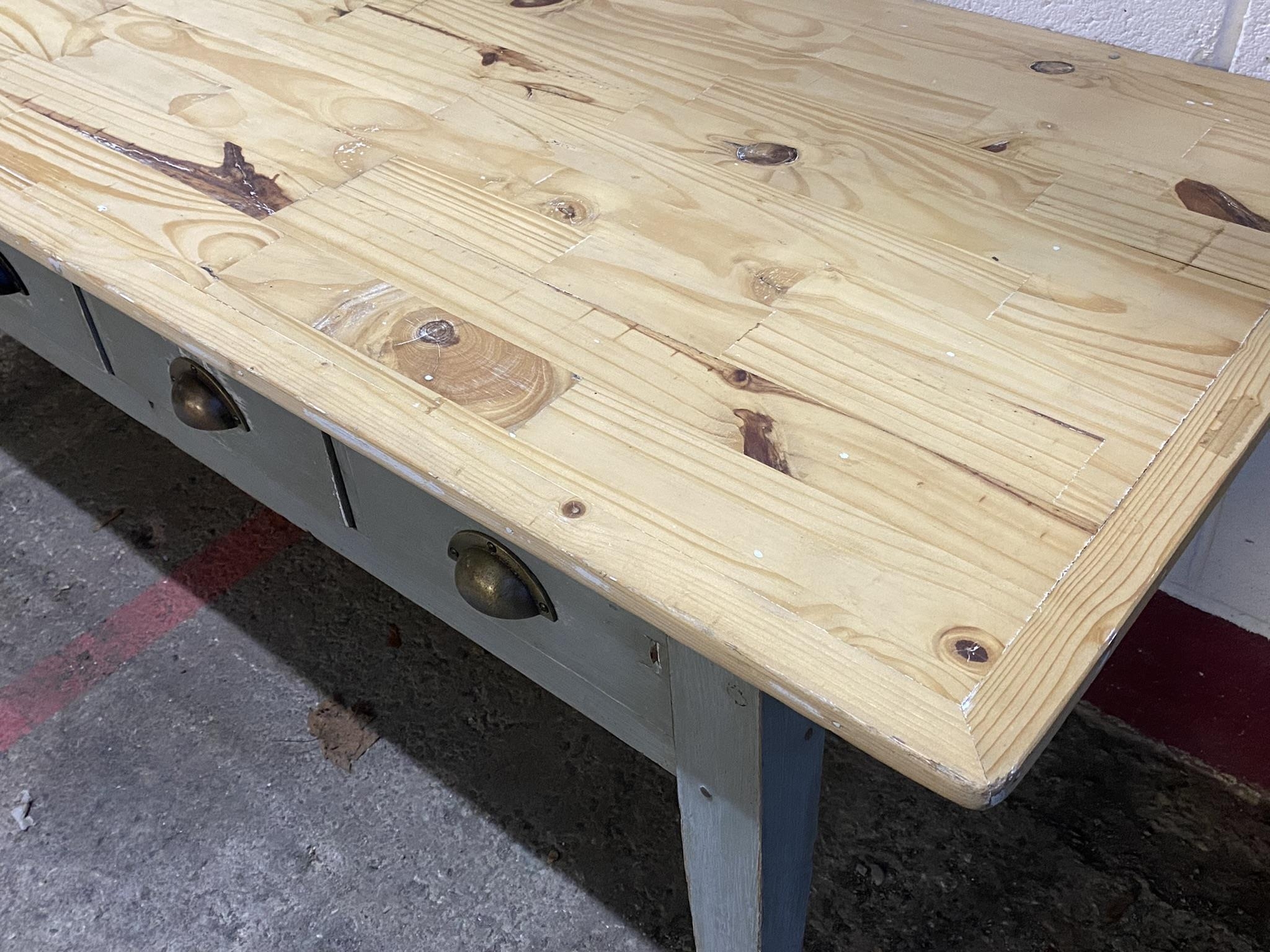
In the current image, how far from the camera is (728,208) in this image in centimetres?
81

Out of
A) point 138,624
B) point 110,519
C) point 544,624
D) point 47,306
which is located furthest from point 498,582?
point 110,519

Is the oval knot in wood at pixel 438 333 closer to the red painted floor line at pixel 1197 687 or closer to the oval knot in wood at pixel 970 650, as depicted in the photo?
the oval knot in wood at pixel 970 650

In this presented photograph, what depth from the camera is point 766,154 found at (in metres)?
0.86

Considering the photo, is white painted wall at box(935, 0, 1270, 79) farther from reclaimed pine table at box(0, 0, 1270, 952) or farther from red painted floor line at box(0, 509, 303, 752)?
red painted floor line at box(0, 509, 303, 752)

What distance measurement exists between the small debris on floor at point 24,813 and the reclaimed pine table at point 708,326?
629 millimetres

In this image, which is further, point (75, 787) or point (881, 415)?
point (75, 787)

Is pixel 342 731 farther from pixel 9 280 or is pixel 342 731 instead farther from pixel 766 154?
pixel 766 154

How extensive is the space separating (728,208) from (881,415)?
0.78ft

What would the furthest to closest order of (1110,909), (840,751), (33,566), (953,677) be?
1. (33,566)
2. (840,751)
3. (1110,909)
4. (953,677)

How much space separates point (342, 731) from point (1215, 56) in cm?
119

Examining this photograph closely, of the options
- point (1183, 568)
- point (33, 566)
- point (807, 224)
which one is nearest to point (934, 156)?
point (807, 224)

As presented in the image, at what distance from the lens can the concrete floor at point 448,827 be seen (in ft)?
4.03

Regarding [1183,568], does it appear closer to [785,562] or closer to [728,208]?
[728,208]

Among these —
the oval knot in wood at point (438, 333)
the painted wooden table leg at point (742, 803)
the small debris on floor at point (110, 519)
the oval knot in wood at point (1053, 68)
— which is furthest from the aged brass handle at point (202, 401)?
the small debris on floor at point (110, 519)
